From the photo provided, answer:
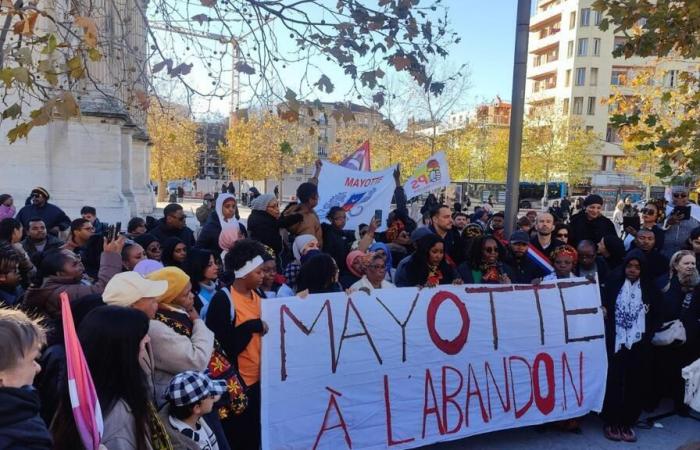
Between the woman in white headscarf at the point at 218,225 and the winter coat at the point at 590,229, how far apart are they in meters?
3.90

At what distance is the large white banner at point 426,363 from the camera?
11.9 feet

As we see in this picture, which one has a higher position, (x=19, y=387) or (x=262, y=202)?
(x=262, y=202)

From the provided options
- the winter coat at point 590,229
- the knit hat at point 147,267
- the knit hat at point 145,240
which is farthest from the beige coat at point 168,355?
the winter coat at point 590,229

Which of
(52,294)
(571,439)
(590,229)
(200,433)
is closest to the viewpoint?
(200,433)

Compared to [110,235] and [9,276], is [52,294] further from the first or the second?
[110,235]

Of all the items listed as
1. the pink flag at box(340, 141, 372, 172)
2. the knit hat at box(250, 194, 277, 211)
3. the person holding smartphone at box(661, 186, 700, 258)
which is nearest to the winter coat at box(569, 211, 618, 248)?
the person holding smartphone at box(661, 186, 700, 258)

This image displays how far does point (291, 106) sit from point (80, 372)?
2.49 metres

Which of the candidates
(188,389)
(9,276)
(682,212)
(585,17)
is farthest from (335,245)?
(585,17)

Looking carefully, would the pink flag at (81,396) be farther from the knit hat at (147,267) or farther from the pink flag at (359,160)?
the pink flag at (359,160)

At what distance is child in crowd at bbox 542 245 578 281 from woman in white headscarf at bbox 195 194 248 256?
10.4ft

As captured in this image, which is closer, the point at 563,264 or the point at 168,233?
the point at 563,264

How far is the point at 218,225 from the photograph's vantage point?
6.31m

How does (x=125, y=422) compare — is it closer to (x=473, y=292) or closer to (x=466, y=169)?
(x=473, y=292)

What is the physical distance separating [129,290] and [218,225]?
383cm
